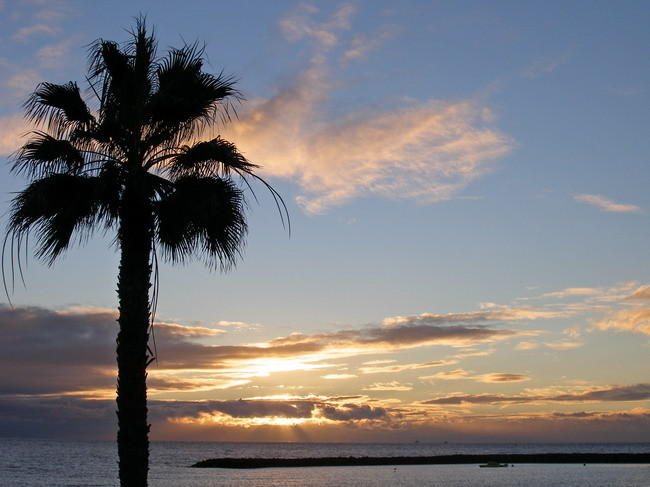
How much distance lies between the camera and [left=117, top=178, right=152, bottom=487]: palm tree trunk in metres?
12.6

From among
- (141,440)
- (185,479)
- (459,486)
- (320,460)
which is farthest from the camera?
(320,460)

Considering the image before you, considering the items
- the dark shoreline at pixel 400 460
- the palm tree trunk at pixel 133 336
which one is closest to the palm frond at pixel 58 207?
the palm tree trunk at pixel 133 336

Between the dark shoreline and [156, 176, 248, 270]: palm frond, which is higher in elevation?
[156, 176, 248, 270]: palm frond

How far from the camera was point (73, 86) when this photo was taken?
14.6m

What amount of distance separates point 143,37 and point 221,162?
10.1 feet

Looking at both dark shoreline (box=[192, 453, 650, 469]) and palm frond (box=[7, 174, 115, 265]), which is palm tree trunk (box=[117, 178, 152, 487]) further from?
dark shoreline (box=[192, 453, 650, 469])

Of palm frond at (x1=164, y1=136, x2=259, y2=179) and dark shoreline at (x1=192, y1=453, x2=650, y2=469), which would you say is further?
dark shoreline at (x1=192, y1=453, x2=650, y2=469)

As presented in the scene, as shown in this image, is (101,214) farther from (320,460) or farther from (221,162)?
(320,460)

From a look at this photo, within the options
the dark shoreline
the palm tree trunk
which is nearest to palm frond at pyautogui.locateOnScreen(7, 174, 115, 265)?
the palm tree trunk

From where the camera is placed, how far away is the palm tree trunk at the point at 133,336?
12.6m

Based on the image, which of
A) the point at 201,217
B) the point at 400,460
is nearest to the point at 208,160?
the point at 201,217

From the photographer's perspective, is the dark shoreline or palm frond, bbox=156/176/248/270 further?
the dark shoreline

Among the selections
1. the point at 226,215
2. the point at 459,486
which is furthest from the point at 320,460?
the point at 226,215

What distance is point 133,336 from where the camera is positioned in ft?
42.8
